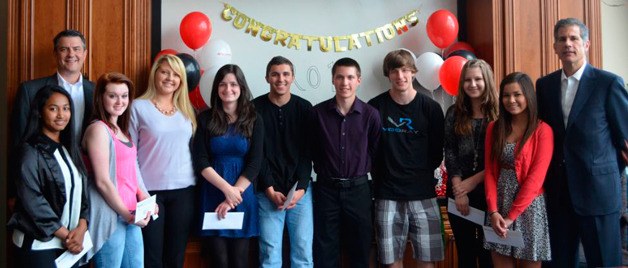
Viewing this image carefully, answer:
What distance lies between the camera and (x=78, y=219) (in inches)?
78.6

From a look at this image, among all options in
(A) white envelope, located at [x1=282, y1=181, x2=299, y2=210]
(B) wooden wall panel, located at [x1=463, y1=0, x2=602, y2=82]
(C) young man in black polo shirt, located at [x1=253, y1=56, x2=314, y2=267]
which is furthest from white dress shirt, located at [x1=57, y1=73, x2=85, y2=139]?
(B) wooden wall panel, located at [x1=463, y1=0, x2=602, y2=82]

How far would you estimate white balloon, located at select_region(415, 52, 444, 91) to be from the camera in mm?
3283

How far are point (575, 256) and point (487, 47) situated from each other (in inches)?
66.2

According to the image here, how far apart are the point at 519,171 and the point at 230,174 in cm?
144

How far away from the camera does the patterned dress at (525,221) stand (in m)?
2.16

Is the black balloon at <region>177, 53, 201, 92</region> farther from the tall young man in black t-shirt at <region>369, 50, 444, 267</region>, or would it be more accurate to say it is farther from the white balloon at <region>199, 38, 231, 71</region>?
the tall young man in black t-shirt at <region>369, 50, 444, 267</region>

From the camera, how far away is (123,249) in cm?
213

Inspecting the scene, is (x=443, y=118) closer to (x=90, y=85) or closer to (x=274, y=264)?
(x=274, y=264)

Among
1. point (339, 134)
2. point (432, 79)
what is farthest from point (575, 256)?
point (432, 79)

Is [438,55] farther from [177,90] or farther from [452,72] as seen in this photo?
[177,90]

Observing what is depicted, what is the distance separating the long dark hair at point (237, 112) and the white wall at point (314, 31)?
3.01 ft

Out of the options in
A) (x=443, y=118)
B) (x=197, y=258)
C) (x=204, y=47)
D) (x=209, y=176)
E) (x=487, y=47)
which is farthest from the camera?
(x=487, y=47)

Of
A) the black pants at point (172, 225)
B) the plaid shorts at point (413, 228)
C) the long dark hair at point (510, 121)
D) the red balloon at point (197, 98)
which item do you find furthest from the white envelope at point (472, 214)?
the red balloon at point (197, 98)

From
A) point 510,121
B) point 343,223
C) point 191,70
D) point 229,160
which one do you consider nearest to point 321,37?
point 191,70
